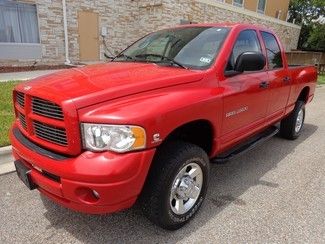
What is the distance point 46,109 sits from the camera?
2580 mm

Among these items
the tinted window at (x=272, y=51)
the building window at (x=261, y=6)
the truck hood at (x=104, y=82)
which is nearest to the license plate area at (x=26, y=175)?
the truck hood at (x=104, y=82)

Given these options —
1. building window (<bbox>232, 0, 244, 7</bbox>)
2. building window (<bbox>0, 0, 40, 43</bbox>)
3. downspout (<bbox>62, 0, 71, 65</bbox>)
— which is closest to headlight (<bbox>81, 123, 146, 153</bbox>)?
building window (<bbox>0, 0, 40, 43</bbox>)

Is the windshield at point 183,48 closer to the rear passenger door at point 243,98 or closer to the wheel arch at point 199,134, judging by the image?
the rear passenger door at point 243,98

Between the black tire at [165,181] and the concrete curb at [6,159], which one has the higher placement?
the black tire at [165,181]

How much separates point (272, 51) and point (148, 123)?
298 centimetres

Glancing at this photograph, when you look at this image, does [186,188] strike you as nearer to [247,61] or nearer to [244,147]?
[244,147]

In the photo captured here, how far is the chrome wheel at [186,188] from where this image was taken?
115 inches

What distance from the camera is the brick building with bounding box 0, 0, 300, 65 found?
1185 cm

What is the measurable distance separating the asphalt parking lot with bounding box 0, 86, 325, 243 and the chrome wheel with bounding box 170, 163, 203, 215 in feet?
0.68

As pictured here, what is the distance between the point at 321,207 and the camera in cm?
346

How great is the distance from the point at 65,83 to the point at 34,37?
10779 mm

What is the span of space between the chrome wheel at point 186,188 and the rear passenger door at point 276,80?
180cm

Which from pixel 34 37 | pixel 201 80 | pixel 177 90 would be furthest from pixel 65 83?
pixel 34 37

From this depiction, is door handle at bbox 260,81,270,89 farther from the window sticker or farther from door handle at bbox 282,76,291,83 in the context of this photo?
the window sticker
